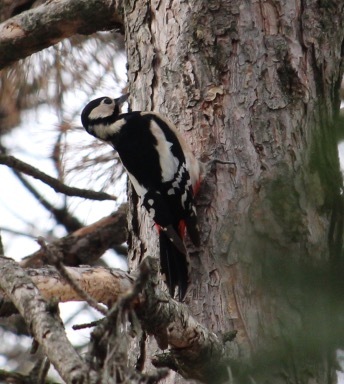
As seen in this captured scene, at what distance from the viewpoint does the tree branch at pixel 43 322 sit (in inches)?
65.5

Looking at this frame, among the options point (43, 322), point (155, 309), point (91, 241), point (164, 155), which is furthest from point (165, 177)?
point (43, 322)

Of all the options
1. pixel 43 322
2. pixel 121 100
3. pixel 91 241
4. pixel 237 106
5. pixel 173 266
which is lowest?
pixel 43 322

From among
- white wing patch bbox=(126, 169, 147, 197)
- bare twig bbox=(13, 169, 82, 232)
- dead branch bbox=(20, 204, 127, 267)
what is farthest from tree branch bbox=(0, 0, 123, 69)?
bare twig bbox=(13, 169, 82, 232)

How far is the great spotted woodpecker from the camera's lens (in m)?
3.05

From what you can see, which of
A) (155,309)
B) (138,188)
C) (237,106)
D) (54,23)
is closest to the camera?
(155,309)

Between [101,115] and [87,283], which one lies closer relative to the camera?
[87,283]

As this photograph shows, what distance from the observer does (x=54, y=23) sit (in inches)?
150

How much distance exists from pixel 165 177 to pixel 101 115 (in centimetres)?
77

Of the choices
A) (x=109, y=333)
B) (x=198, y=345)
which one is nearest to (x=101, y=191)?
(x=198, y=345)

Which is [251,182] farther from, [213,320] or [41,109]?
[41,109]

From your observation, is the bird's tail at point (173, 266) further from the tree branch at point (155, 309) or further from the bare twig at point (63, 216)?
the bare twig at point (63, 216)

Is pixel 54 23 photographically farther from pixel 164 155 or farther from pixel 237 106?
pixel 237 106

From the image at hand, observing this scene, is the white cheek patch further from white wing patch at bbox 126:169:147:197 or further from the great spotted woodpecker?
white wing patch at bbox 126:169:147:197

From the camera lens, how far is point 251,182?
3051mm
